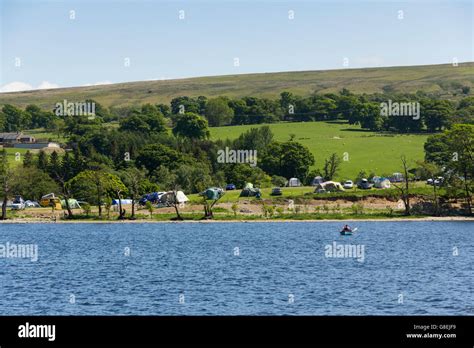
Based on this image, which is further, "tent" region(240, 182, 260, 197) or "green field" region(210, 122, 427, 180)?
"green field" region(210, 122, 427, 180)

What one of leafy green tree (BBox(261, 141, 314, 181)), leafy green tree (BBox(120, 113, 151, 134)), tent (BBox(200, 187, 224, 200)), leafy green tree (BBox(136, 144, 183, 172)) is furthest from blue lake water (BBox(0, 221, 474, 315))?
leafy green tree (BBox(120, 113, 151, 134))

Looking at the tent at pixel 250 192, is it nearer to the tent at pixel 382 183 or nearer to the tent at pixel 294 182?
the tent at pixel 382 183

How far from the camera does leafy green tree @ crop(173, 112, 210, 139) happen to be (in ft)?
642

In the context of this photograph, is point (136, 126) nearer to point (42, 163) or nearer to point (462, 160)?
point (42, 163)

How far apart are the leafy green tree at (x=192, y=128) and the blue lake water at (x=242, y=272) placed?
104 m

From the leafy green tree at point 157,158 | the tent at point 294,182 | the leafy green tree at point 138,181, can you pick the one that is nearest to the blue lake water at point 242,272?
the leafy green tree at point 138,181

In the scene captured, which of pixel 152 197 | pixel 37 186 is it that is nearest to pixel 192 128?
pixel 37 186

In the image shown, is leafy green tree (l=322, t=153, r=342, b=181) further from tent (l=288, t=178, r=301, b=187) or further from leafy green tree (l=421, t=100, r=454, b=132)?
leafy green tree (l=421, t=100, r=454, b=132)

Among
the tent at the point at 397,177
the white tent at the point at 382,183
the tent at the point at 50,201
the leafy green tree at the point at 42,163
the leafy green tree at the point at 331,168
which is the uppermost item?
the leafy green tree at the point at 42,163

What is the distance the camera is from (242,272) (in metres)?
54.8

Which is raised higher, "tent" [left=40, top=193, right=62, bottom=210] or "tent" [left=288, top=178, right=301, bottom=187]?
"tent" [left=288, top=178, right=301, bottom=187]

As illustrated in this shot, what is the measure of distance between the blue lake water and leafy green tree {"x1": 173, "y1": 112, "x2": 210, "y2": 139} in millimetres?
103747

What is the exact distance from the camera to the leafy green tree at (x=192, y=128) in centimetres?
19575
